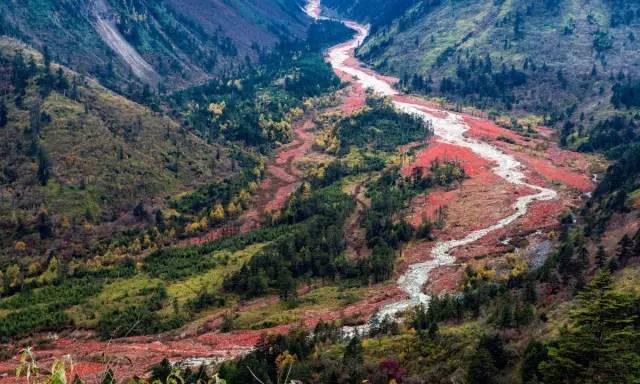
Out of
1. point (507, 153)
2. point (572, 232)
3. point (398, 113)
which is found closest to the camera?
point (572, 232)

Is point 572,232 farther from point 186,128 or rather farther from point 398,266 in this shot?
point 186,128

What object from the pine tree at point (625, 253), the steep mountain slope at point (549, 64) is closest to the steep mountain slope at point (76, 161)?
the pine tree at point (625, 253)

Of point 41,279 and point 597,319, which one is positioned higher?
point 597,319

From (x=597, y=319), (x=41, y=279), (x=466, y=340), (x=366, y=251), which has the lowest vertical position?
(x=41, y=279)

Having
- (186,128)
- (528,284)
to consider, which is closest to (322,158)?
(186,128)

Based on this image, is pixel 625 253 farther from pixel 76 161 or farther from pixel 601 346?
pixel 76 161

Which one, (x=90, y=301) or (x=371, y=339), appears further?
(x=90, y=301)

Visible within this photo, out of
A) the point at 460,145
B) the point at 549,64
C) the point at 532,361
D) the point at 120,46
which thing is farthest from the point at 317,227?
the point at 120,46
